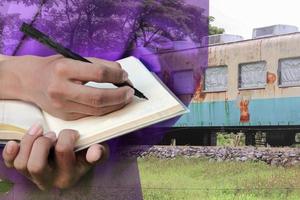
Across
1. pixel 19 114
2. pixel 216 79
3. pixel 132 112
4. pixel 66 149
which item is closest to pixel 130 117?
pixel 132 112

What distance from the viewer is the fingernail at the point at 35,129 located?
93 centimetres

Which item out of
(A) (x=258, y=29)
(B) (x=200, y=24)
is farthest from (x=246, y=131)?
(B) (x=200, y=24)

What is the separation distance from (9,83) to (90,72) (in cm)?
20

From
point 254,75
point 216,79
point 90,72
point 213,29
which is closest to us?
point 90,72

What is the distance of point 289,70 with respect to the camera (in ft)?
5.66

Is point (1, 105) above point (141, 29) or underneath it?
underneath

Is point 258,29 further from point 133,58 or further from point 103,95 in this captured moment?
point 103,95

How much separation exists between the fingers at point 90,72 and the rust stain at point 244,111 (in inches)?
33.9

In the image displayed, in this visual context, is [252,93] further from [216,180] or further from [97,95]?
[97,95]

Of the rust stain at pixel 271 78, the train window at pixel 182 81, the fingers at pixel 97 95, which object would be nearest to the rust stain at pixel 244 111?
the rust stain at pixel 271 78

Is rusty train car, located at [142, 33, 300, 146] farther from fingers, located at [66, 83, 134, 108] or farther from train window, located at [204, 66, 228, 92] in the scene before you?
fingers, located at [66, 83, 134, 108]

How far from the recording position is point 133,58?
105 centimetres

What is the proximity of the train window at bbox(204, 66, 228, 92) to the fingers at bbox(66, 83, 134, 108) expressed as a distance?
1.31ft

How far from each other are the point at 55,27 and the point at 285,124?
107 cm
